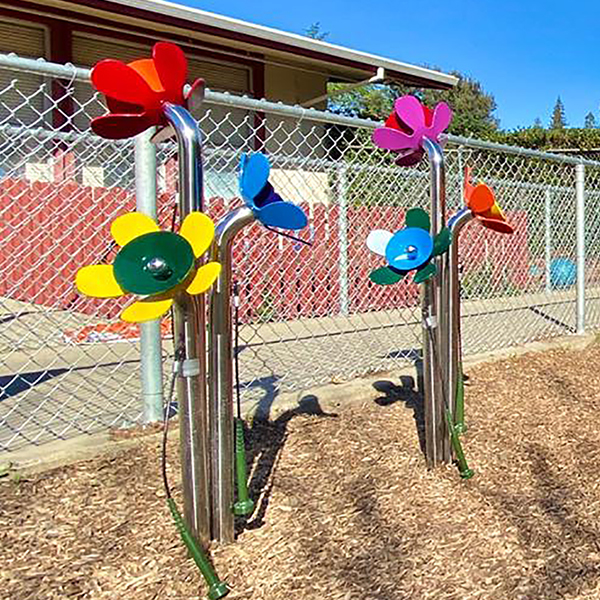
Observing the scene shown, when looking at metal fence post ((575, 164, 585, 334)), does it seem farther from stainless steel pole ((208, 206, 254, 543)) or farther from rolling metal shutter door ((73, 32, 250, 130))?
rolling metal shutter door ((73, 32, 250, 130))

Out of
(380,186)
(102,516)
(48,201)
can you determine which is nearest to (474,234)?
(380,186)

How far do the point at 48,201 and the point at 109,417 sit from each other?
145 inches

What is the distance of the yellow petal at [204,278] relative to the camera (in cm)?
184

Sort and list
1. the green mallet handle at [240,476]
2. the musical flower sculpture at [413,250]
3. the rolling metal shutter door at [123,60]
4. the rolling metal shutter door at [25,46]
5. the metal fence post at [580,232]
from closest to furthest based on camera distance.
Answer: the green mallet handle at [240,476] → the musical flower sculpture at [413,250] → the metal fence post at [580,232] → the rolling metal shutter door at [25,46] → the rolling metal shutter door at [123,60]

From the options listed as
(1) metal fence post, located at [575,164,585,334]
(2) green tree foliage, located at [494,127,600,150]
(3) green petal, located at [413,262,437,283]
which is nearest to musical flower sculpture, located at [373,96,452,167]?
(3) green petal, located at [413,262,437,283]

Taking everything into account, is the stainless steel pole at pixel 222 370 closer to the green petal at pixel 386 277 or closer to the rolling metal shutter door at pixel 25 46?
the green petal at pixel 386 277

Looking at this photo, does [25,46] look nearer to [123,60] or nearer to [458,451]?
[123,60]

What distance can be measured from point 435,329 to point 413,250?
408mm

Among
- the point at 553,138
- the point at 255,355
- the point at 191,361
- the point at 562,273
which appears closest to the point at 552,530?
the point at 191,361

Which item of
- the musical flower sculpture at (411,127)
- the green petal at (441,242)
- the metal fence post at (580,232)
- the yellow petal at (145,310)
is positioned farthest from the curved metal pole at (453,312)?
the metal fence post at (580,232)

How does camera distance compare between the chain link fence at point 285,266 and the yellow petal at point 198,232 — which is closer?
the yellow petal at point 198,232

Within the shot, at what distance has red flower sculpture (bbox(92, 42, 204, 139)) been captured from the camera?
6.31 feet

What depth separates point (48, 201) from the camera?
6598mm

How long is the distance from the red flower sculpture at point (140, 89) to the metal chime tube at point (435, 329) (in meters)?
1.14
